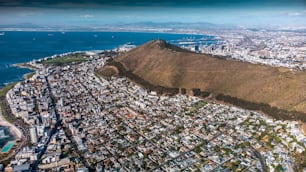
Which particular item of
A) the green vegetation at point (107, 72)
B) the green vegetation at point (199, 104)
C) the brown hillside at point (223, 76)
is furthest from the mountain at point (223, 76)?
the green vegetation at point (199, 104)

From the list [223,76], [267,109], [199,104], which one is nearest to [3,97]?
[199,104]

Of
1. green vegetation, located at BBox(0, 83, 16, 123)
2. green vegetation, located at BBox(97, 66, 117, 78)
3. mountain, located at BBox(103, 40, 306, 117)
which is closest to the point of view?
green vegetation, located at BBox(0, 83, 16, 123)

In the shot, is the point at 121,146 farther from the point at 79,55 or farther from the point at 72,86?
the point at 79,55

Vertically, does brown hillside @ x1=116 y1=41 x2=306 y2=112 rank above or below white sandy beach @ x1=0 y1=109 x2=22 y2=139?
above

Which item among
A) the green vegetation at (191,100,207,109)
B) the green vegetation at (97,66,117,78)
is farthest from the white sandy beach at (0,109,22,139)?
the green vegetation at (191,100,207,109)

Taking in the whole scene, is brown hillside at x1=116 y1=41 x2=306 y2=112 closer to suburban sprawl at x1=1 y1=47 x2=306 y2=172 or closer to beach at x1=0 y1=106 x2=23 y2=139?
suburban sprawl at x1=1 y1=47 x2=306 y2=172

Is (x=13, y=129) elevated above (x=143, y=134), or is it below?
above

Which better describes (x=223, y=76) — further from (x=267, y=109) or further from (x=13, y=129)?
(x=13, y=129)
